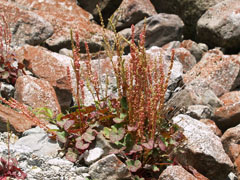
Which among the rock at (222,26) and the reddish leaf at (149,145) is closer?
the reddish leaf at (149,145)

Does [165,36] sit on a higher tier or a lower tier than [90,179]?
lower

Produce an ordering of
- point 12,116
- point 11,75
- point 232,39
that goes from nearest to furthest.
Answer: point 12,116
point 11,75
point 232,39

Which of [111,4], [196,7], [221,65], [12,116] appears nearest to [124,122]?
[12,116]

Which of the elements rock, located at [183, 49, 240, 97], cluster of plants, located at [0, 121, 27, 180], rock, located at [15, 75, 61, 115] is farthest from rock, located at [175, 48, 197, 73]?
cluster of plants, located at [0, 121, 27, 180]

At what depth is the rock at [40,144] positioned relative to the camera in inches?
120

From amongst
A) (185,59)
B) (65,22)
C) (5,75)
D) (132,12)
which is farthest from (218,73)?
(5,75)

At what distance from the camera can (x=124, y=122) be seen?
315cm

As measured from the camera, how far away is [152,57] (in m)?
5.54

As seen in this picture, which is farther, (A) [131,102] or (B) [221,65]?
(B) [221,65]

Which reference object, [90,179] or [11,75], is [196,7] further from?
[90,179]

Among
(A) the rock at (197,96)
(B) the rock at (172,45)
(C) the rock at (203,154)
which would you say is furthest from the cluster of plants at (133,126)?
(B) the rock at (172,45)

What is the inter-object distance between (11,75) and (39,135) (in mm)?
1718

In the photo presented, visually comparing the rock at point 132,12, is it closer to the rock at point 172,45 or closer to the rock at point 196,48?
the rock at point 172,45

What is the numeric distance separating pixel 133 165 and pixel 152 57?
2.87 metres
